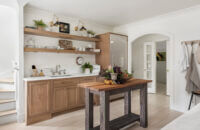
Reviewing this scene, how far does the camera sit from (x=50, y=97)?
3150 millimetres

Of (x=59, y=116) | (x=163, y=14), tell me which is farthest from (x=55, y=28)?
(x=163, y=14)

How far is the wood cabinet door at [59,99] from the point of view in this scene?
324 cm

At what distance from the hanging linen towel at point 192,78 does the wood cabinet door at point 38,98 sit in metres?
3.48

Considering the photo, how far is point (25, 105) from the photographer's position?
2.88 metres

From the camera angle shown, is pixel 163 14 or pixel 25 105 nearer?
pixel 25 105

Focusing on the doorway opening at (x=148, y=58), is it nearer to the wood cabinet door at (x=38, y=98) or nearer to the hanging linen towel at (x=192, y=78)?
the hanging linen towel at (x=192, y=78)

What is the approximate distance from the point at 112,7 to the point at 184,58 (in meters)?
2.31

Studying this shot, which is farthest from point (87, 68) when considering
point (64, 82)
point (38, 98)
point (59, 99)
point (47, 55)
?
point (38, 98)

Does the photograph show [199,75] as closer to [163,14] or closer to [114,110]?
[163,14]

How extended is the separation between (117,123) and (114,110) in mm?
1186

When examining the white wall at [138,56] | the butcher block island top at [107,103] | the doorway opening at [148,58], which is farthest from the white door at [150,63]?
the butcher block island top at [107,103]

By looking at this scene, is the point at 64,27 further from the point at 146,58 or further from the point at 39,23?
the point at 146,58

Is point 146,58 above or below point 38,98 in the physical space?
above

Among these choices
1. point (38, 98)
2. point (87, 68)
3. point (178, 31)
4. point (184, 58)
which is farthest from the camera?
point (87, 68)
